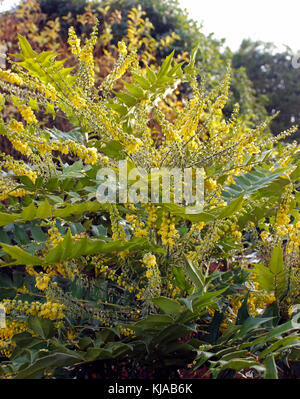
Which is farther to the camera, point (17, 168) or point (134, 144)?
point (17, 168)

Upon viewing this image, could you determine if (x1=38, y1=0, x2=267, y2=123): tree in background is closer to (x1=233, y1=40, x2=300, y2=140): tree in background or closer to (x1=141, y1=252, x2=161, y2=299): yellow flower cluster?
(x1=233, y1=40, x2=300, y2=140): tree in background

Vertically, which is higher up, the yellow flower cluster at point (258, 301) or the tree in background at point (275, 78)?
the tree in background at point (275, 78)

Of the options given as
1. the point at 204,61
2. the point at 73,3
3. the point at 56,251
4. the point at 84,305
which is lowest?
the point at 84,305

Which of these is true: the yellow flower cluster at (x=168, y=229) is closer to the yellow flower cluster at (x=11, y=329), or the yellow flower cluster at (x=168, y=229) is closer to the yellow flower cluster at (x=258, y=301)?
the yellow flower cluster at (x=258, y=301)

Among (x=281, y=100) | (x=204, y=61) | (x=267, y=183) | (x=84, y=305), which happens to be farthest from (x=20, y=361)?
(x=281, y=100)

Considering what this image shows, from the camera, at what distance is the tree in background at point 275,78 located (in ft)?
23.3

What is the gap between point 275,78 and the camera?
8109mm

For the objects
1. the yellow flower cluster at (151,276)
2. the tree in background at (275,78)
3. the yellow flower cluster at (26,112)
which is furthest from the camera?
the tree in background at (275,78)

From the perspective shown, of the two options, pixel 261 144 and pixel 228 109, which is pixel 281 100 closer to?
pixel 228 109

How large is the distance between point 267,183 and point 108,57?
3.12 meters

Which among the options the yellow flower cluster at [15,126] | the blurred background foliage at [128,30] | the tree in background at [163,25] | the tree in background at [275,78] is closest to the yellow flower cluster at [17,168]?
the yellow flower cluster at [15,126]

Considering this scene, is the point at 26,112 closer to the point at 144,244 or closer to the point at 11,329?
the point at 144,244

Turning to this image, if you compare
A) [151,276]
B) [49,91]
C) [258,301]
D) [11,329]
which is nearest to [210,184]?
[151,276]
